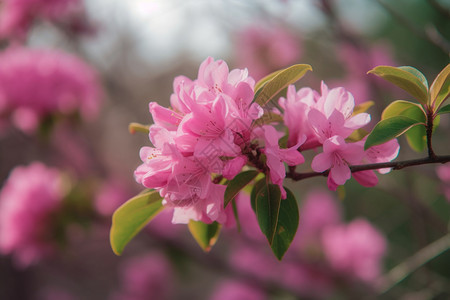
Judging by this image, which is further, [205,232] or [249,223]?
[249,223]

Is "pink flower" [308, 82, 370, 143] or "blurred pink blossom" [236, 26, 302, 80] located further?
"blurred pink blossom" [236, 26, 302, 80]

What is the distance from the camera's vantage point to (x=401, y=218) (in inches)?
115

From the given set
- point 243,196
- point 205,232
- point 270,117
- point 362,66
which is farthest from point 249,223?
point 270,117

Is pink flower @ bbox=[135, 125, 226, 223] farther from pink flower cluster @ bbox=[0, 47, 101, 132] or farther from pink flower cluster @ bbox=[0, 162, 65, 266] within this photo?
pink flower cluster @ bbox=[0, 47, 101, 132]

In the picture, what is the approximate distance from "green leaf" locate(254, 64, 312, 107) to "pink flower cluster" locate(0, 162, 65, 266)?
1587 millimetres

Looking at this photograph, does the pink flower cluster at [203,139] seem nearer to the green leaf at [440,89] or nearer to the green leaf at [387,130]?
the green leaf at [387,130]

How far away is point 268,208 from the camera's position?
61 cm

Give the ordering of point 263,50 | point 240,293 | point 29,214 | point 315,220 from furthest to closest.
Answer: point 263,50
point 315,220
point 240,293
point 29,214

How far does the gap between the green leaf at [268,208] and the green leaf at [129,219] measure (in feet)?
0.61

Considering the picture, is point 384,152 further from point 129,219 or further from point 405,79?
point 129,219

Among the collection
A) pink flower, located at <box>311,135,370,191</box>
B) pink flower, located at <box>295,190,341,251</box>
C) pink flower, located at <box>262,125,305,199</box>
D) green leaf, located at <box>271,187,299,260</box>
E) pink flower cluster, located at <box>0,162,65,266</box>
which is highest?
pink flower, located at <box>262,125,305,199</box>

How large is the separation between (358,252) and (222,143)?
5.75 feet

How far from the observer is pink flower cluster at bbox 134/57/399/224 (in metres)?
0.56

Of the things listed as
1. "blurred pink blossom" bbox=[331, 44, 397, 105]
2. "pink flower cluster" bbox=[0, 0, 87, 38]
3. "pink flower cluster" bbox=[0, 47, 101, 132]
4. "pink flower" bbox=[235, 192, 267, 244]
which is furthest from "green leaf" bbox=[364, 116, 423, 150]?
"pink flower cluster" bbox=[0, 0, 87, 38]
